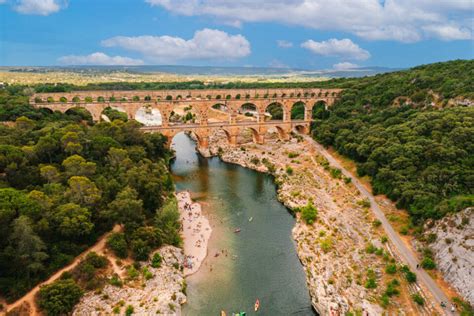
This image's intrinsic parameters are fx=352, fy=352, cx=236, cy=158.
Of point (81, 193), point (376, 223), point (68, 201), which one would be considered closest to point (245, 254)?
point (376, 223)

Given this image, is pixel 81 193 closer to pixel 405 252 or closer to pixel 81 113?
pixel 405 252

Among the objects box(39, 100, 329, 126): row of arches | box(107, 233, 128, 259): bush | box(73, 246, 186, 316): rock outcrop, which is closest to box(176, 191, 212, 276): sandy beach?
box(73, 246, 186, 316): rock outcrop

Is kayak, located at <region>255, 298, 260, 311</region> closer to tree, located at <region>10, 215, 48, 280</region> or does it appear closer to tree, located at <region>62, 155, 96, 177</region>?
tree, located at <region>10, 215, 48, 280</region>

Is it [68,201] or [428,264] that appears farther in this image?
[68,201]

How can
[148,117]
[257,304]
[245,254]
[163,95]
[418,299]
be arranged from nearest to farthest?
[418,299]
[257,304]
[245,254]
[163,95]
[148,117]

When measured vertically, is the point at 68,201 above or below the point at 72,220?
above

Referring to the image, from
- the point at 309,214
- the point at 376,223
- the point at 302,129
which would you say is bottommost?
the point at 309,214
